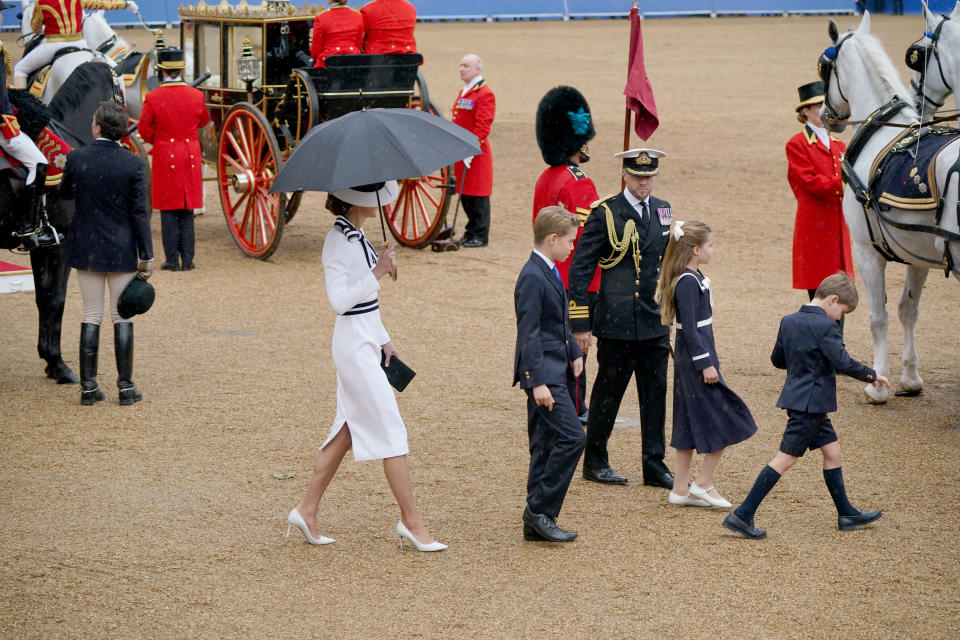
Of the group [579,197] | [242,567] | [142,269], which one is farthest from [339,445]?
[142,269]

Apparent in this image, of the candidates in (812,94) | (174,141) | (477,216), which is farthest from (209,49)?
(812,94)

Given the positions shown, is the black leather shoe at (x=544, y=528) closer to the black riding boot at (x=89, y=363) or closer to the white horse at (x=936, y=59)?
the black riding boot at (x=89, y=363)

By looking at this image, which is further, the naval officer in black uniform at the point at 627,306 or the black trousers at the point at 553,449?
the naval officer in black uniform at the point at 627,306

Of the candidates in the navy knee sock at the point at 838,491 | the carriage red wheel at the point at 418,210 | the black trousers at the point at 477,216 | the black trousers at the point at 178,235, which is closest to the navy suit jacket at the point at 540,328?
the navy knee sock at the point at 838,491

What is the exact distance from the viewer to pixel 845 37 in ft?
23.1

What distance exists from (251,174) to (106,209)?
378 cm

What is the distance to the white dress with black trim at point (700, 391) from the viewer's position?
5020mm

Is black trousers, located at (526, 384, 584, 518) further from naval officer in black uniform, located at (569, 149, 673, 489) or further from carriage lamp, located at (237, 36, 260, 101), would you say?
carriage lamp, located at (237, 36, 260, 101)

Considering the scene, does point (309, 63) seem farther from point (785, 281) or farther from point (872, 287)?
point (872, 287)

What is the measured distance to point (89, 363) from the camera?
260 inches

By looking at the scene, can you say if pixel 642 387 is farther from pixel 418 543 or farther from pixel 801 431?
pixel 418 543

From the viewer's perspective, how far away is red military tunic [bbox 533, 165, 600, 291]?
5.75 meters

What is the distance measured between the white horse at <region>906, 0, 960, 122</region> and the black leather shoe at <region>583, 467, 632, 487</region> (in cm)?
279

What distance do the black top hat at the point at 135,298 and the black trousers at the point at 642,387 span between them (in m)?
2.59
